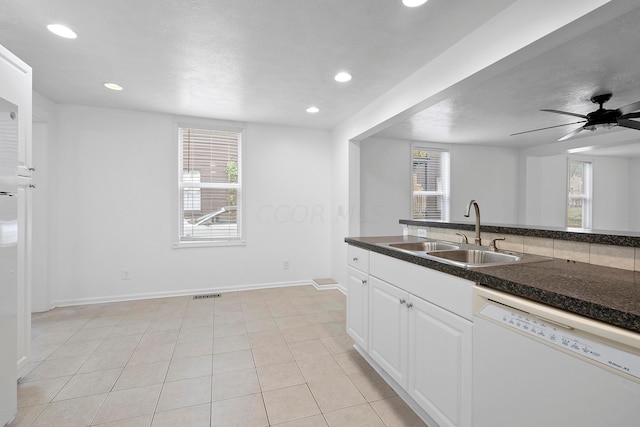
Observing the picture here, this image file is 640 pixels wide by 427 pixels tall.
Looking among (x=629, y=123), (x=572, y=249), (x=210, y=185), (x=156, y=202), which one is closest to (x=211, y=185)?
(x=210, y=185)

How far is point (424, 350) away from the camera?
1.58 m

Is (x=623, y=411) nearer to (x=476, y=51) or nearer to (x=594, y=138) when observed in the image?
(x=476, y=51)

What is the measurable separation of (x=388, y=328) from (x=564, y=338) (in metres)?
1.08

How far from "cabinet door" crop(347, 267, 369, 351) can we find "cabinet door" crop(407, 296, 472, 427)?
533mm

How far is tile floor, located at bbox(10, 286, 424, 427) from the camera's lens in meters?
1.72

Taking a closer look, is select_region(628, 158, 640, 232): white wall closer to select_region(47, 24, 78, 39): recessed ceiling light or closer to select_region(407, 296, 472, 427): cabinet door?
select_region(407, 296, 472, 427): cabinet door

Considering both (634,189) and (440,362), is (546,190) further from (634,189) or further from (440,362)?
(440,362)

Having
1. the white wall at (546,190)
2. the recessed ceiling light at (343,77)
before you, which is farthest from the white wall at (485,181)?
the recessed ceiling light at (343,77)

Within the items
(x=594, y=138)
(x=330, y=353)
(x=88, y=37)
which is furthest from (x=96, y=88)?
(x=594, y=138)

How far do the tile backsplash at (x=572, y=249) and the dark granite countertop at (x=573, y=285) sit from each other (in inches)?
1.7

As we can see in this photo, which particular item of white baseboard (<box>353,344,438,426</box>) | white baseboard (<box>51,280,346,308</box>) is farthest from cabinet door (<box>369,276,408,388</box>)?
white baseboard (<box>51,280,346,308</box>)

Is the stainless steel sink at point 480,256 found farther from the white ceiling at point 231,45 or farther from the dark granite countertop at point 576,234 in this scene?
the white ceiling at point 231,45

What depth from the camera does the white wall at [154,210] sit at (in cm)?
364

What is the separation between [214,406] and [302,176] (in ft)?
10.8
